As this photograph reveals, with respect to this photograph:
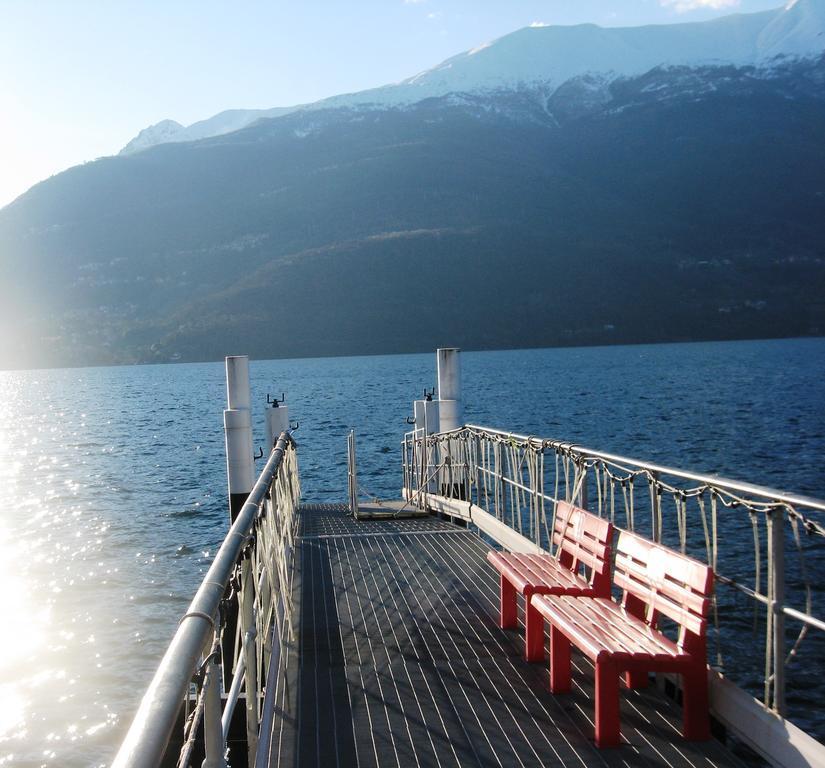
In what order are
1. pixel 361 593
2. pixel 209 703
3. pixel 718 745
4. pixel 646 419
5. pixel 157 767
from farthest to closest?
1. pixel 646 419
2. pixel 361 593
3. pixel 718 745
4. pixel 209 703
5. pixel 157 767

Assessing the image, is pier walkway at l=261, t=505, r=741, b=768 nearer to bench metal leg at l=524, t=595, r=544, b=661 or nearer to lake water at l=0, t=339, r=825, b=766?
bench metal leg at l=524, t=595, r=544, b=661

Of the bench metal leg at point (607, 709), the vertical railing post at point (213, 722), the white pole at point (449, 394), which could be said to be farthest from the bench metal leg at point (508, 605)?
the white pole at point (449, 394)

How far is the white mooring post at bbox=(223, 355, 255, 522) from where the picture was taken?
41.8ft

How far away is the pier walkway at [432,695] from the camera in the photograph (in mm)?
3803

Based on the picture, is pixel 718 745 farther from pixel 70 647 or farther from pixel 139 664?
pixel 70 647

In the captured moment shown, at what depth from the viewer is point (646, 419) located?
4600 centimetres

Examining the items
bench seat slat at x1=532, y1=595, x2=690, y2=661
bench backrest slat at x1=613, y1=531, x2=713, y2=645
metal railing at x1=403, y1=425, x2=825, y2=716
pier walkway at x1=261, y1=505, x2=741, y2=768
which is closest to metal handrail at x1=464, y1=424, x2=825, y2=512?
metal railing at x1=403, y1=425, x2=825, y2=716

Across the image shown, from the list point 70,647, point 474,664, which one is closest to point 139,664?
point 70,647

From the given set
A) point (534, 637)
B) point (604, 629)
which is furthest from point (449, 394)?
point (604, 629)

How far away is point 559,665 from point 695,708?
81 centimetres

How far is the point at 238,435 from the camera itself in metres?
12.8

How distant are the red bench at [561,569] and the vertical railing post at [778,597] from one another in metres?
1.10

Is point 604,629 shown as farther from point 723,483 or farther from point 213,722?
point 213,722

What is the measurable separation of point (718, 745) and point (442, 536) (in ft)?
18.1
